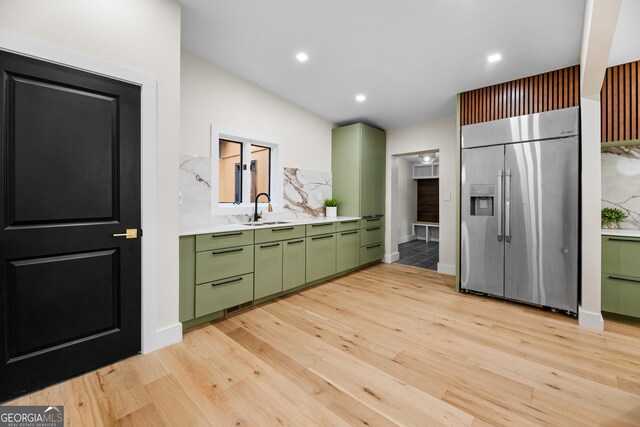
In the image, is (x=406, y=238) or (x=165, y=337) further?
(x=406, y=238)

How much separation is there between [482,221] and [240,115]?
10.6ft

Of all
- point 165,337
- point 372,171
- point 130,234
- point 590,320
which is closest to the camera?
point 130,234

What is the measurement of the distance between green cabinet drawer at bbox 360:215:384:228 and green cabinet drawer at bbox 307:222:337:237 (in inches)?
29.3

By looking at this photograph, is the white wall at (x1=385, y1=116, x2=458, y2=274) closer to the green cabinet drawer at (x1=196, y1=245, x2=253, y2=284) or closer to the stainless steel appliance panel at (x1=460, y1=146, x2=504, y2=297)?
the stainless steel appliance panel at (x1=460, y1=146, x2=504, y2=297)

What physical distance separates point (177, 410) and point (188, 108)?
8.84ft

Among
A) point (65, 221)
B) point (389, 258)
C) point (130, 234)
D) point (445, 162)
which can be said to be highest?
point (445, 162)

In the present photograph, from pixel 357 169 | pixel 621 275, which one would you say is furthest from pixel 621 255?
pixel 357 169

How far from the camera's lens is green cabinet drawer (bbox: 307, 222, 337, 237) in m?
3.55

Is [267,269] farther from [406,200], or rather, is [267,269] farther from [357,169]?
[406,200]

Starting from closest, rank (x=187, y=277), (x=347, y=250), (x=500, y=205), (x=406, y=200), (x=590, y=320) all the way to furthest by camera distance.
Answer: (x=187, y=277) → (x=590, y=320) → (x=500, y=205) → (x=347, y=250) → (x=406, y=200)

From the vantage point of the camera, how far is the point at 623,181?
2.90 m

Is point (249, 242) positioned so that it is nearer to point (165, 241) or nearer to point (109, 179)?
point (165, 241)

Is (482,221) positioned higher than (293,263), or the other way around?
(482,221)

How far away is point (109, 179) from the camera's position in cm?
186
